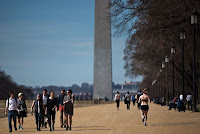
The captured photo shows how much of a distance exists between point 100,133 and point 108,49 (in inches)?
2787

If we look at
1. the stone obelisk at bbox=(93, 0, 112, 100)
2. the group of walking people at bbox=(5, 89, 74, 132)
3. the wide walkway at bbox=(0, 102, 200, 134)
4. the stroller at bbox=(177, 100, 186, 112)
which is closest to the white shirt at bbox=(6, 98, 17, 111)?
the group of walking people at bbox=(5, 89, 74, 132)

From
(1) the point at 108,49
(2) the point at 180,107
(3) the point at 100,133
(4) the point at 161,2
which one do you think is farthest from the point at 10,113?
(1) the point at 108,49

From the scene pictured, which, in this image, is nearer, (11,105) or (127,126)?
(11,105)

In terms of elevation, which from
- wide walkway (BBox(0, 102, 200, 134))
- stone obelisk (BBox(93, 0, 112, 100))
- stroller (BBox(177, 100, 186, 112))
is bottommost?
wide walkway (BBox(0, 102, 200, 134))

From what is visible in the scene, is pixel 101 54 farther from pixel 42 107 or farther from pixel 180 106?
pixel 42 107

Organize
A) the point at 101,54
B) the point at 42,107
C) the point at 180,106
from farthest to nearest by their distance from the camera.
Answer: the point at 101,54 < the point at 180,106 < the point at 42,107

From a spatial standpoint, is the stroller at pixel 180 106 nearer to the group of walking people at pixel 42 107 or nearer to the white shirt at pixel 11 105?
the group of walking people at pixel 42 107

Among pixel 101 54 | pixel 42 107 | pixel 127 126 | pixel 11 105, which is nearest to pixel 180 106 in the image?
pixel 127 126

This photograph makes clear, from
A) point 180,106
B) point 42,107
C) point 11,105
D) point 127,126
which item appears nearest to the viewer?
point 11,105

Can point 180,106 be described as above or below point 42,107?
below

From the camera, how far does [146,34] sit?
27.2 meters

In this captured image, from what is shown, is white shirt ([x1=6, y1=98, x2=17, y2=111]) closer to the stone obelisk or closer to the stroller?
the stroller

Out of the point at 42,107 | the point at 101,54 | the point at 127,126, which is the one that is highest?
the point at 101,54

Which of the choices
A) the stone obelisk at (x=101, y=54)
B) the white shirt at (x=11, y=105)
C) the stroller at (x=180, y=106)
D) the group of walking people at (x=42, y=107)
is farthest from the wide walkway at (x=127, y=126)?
the stone obelisk at (x=101, y=54)
